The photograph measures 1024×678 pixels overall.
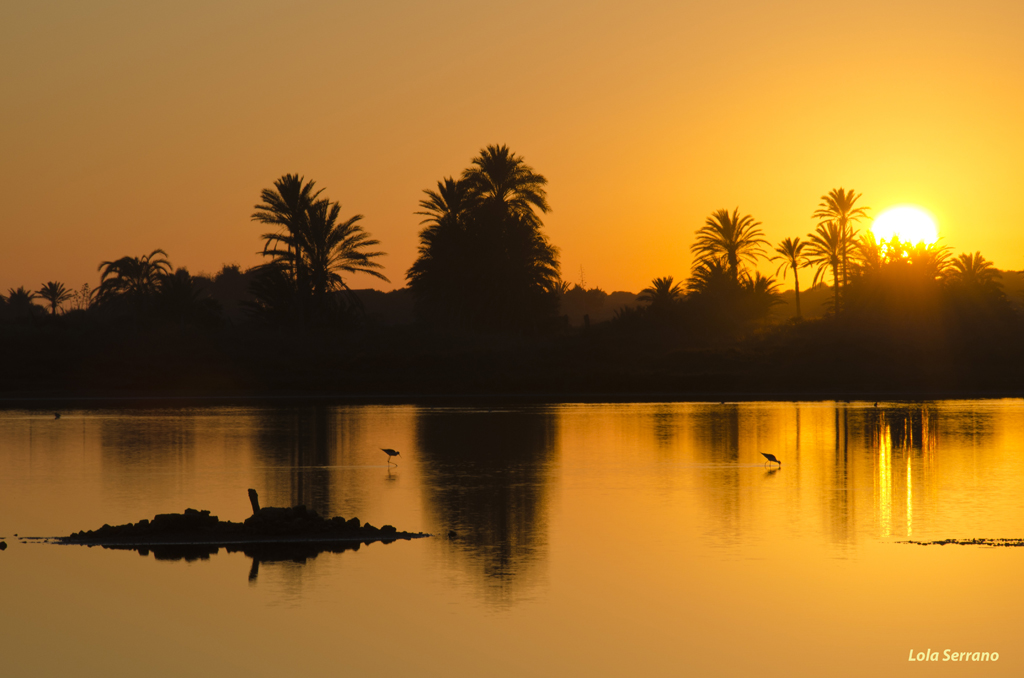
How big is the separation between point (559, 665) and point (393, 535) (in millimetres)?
6592

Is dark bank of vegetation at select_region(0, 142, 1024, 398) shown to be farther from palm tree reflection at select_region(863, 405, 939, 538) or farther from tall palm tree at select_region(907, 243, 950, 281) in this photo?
palm tree reflection at select_region(863, 405, 939, 538)

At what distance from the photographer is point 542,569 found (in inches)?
571

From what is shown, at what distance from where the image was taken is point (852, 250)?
92312 mm

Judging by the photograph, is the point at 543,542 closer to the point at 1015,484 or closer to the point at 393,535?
the point at 393,535

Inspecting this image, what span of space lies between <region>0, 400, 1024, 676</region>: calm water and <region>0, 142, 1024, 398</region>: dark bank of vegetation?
112ft

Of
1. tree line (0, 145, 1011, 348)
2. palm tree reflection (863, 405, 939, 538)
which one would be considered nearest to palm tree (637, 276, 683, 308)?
tree line (0, 145, 1011, 348)

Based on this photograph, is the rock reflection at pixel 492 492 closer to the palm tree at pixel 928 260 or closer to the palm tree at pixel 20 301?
the palm tree at pixel 928 260

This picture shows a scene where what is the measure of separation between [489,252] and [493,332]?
5784 millimetres

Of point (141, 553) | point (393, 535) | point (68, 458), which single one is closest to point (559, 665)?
point (393, 535)

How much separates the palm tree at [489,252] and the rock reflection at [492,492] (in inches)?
1453

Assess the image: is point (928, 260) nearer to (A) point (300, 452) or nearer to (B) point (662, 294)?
(B) point (662, 294)

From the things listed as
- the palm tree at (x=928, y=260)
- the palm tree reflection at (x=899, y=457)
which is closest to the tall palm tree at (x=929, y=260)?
the palm tree at (x=928, y=260)

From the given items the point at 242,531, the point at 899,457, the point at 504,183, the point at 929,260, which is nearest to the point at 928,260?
the point at 929,260

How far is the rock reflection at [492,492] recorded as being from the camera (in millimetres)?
14927
